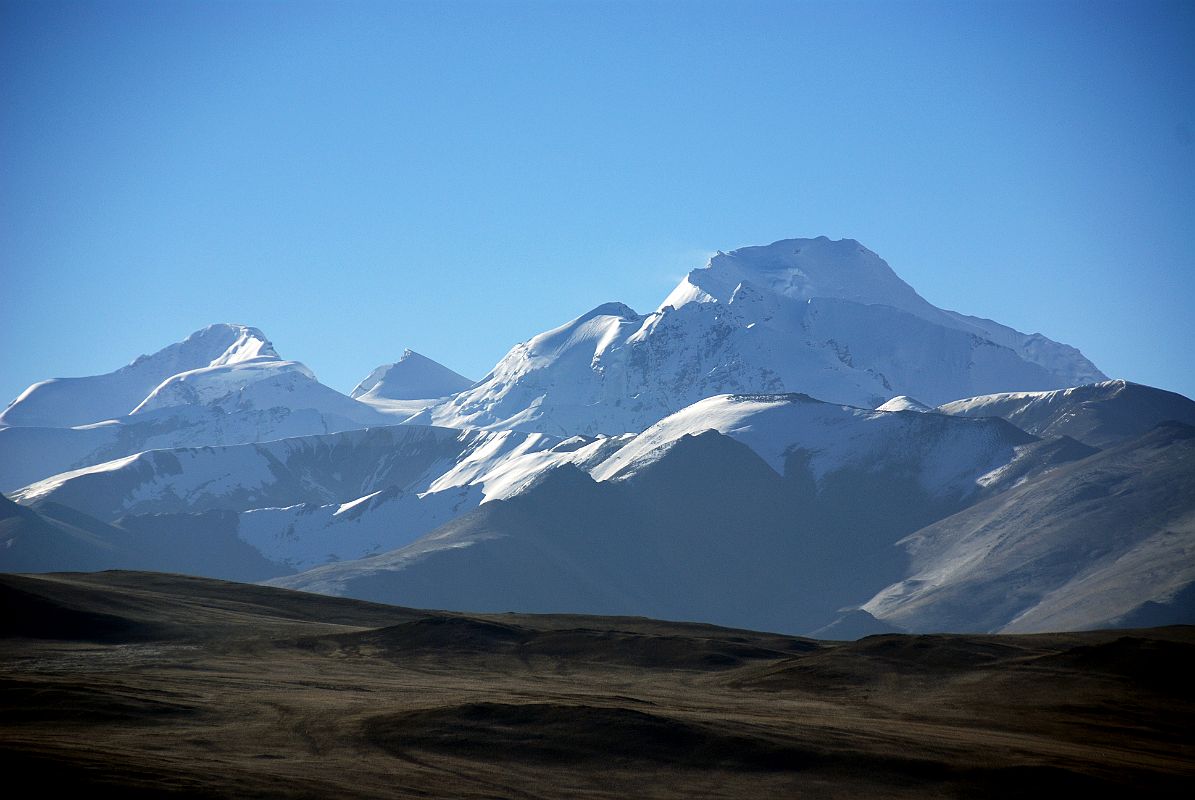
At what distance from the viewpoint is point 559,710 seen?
7512 centimetres

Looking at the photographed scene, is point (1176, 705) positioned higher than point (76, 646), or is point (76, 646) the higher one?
point (76, 646)

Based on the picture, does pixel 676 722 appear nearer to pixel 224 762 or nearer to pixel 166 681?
pixel 224 762

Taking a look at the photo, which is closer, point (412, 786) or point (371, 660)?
point (412, 786)

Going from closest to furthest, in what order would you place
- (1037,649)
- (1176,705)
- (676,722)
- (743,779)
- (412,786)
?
(412,786) → (743,779) → (676,722) → (1176,705) → (1037,649)

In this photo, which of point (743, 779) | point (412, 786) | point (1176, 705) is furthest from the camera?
point (1176, 705)

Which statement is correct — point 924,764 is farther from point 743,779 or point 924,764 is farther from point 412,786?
point 412,786

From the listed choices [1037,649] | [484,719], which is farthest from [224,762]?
[1037,649]

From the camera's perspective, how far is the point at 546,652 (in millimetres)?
116875

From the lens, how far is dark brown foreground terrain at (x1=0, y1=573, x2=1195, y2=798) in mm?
61938

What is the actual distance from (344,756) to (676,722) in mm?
16958

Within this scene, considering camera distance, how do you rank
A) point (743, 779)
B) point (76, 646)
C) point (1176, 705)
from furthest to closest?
point (76, 646)
point (1176, 705)
point (743, 779)

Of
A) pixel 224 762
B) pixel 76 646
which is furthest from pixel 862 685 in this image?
pixel 76 646

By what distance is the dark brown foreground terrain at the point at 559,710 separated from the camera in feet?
203

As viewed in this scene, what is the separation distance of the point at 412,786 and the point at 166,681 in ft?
109
